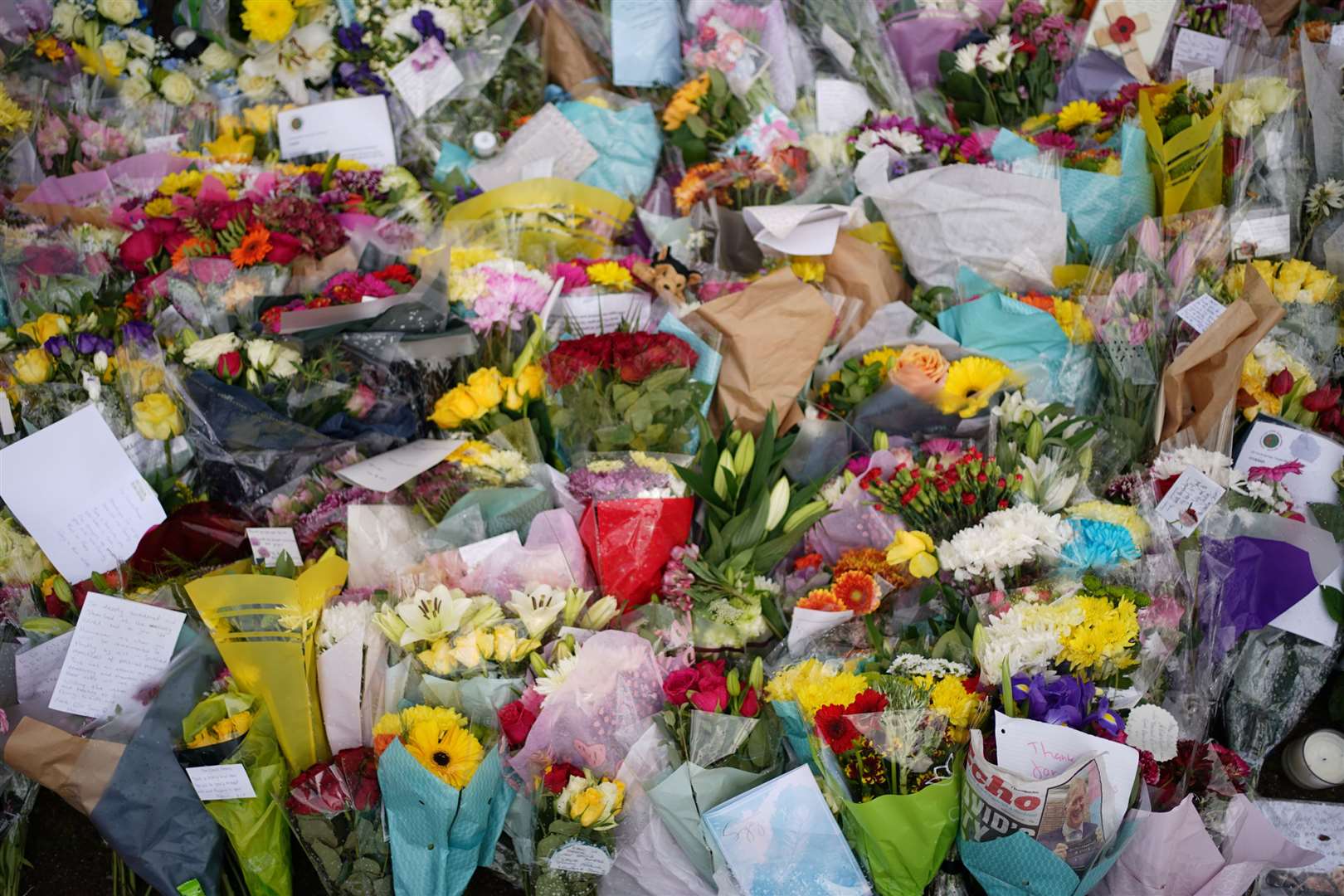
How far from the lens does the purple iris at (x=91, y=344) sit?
6.58 ft

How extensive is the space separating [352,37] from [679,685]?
247 centimetres

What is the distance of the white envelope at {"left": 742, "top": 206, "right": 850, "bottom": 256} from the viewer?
2244 millimetres

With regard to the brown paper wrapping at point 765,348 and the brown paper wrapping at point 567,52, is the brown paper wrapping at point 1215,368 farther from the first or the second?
the brown paper wrapping at point 567,52

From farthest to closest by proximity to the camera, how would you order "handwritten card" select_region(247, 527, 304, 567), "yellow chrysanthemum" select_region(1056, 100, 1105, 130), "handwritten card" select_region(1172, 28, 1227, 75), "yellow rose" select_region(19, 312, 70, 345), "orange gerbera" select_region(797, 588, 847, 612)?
1. "handwritten card" select_region(1172, 28, 1227, 75)
2. "yellow chrysanthemum" select_region(1056, 100, 1105, 130)
3. "yellow rose" select_region(19, 312, 70, 345)
4. "handwritten card" select_region(247, 527, 304, 567)
5. "orange gerbera" select_region(797, 588, 847, 612)

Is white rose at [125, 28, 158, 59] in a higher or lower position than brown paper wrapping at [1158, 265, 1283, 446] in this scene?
higher

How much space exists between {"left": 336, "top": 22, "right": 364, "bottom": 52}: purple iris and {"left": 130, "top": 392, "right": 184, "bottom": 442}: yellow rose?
1.58 metres

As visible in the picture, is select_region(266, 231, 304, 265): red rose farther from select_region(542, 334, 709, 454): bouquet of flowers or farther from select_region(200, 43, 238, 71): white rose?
select_region(200, 43, 238, 71): white rose

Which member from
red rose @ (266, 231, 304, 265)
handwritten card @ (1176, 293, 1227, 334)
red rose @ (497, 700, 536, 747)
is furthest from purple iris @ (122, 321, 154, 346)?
handwritten card @ (1176, 293, 1227, 334)

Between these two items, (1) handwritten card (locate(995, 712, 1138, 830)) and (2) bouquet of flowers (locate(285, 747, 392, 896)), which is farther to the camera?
(2) bouquet of flowers (locate(285, 747, 392, 896))

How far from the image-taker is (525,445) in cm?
180

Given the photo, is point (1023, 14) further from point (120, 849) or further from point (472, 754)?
point (120, 849)

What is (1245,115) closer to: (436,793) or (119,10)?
(436,793)

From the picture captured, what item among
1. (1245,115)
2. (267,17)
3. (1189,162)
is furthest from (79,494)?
(1245,115)

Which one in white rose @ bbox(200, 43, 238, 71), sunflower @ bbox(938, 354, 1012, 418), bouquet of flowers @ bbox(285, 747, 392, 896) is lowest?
bouquet of flowers @ bbox(285, 747, 392, 896)
